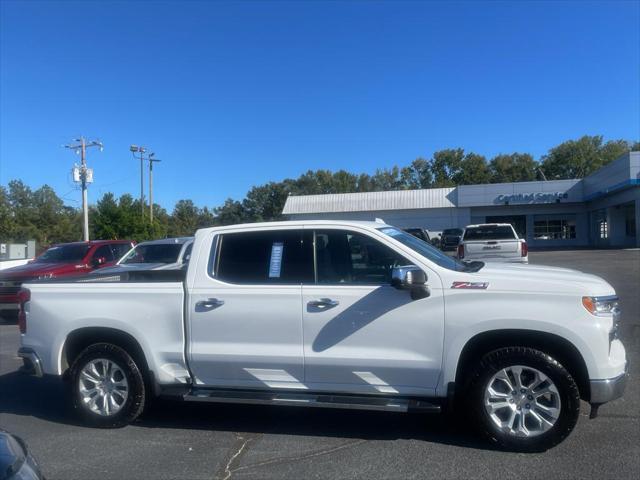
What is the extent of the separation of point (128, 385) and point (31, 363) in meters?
1.10

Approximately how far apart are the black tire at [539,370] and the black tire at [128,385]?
313 cm

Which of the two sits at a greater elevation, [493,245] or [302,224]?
[302,224]

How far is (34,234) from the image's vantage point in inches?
2142

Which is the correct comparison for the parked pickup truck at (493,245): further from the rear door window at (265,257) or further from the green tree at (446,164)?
the green tree at (446,164)

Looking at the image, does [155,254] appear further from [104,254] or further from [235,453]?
[235,453]

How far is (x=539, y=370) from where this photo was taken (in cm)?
489

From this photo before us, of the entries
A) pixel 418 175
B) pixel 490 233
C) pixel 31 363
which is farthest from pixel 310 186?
pixel 31 363

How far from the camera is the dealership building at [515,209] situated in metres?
45.1

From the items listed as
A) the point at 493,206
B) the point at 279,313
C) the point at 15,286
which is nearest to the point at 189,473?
the point at 279,313

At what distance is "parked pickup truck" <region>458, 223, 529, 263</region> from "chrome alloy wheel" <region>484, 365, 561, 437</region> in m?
10.9

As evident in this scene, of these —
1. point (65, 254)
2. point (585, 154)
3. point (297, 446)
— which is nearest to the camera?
point (297, 446)

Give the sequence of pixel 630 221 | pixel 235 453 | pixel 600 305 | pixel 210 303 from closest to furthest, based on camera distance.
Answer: pixel 600 305 → pixel 235 453 → pixel 210 303 → pixel 630 221

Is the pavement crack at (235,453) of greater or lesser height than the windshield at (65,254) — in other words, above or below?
below

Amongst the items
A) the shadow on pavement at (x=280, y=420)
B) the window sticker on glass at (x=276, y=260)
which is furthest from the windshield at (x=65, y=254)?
the window sticker on glass at (x=276, y=260)
